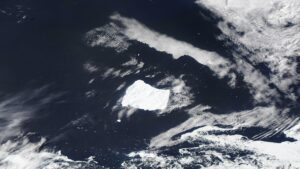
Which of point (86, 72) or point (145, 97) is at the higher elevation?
point (86, 72)

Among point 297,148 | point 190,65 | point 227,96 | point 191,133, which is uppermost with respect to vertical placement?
point 190,65

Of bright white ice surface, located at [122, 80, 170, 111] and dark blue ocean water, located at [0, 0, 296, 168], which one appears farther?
bright white ice surface, located at [122, 80, 170, 111]

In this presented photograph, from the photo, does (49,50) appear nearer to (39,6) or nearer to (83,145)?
(39,6)

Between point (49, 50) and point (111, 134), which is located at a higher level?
point (49, 50)

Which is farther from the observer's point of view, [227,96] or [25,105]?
[227,96]

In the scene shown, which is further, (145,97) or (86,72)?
(145,97)

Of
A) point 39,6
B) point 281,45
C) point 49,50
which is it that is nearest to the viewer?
point 39,6

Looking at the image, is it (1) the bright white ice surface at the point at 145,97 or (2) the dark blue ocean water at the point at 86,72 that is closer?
(2) the dark blue ocean water at the point at 86,72

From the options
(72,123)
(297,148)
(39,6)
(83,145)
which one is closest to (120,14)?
(39,6)
